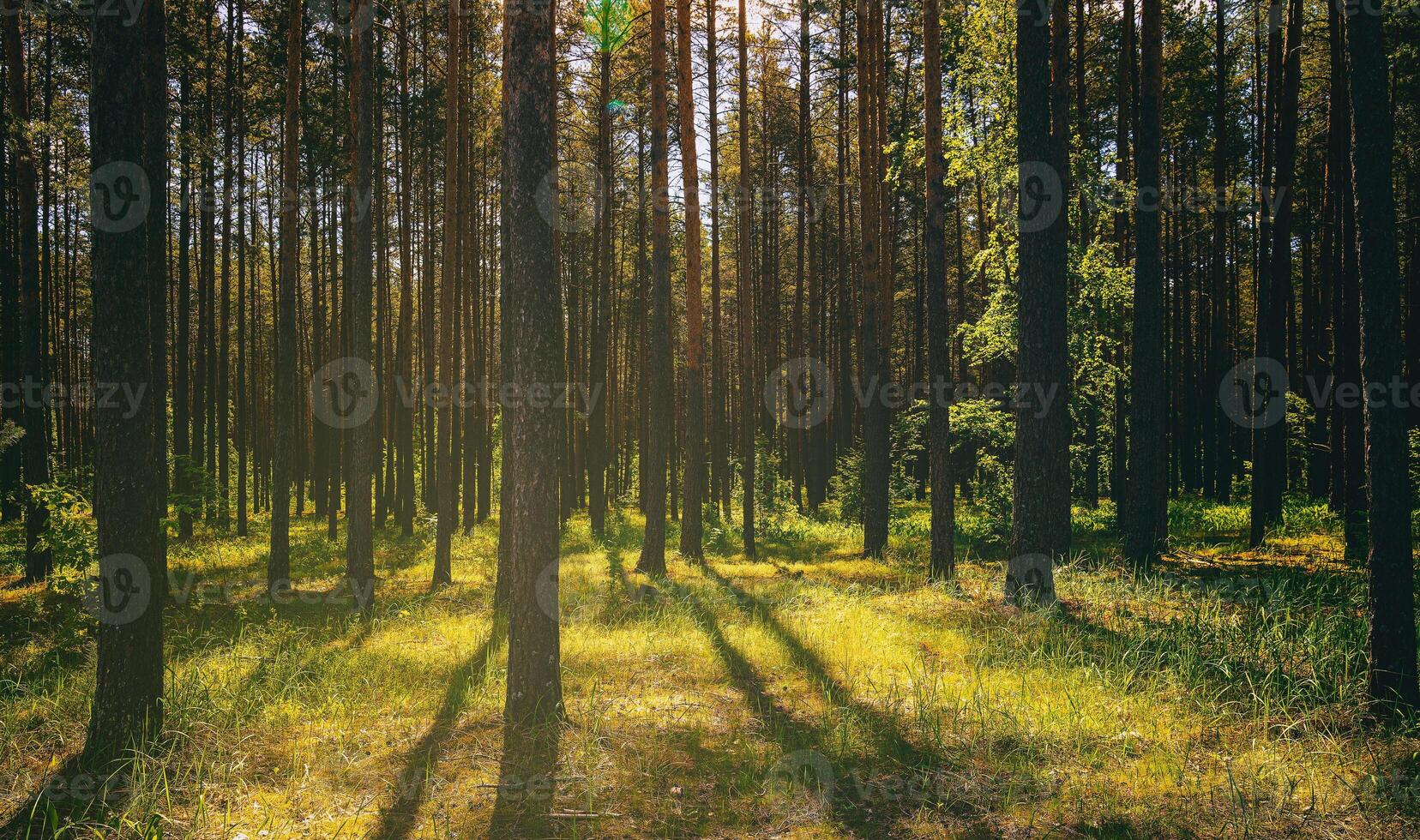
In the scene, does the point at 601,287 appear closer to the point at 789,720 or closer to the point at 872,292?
the point at 872,292

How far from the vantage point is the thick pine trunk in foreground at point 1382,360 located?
482cm

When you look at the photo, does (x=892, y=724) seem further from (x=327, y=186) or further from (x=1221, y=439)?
(x=1221, y=439)

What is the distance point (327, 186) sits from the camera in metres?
19.8

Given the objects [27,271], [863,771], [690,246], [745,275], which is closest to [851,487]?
[745,275]

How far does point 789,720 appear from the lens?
18.5 feet

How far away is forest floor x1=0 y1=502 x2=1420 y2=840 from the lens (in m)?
4.14

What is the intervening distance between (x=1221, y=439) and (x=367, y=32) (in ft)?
84.8

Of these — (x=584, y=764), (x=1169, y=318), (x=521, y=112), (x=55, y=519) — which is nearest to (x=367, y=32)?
(x=521, y=112)

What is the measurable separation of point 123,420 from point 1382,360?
29.4ft

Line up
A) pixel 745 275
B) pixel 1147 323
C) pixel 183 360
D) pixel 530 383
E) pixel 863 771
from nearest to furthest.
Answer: pixel 863 771 < pixel 530 383 < pixel 1147 323 < pixel 183 360 < pixel 745 275

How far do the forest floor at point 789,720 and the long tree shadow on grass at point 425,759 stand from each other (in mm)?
25

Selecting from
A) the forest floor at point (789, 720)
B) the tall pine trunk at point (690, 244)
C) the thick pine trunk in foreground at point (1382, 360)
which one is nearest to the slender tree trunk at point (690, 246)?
the tall pine trunk at point (690, 244)

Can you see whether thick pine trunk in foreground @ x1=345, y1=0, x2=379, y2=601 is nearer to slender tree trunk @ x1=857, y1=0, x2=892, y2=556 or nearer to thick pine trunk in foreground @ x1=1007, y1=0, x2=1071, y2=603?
slender tree trunk @ x1=857, y1=0, x2=892, y2=556

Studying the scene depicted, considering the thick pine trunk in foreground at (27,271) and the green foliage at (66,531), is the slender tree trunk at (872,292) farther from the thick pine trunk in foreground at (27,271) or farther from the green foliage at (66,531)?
the thick pine trunk in foreground at (27,271)
